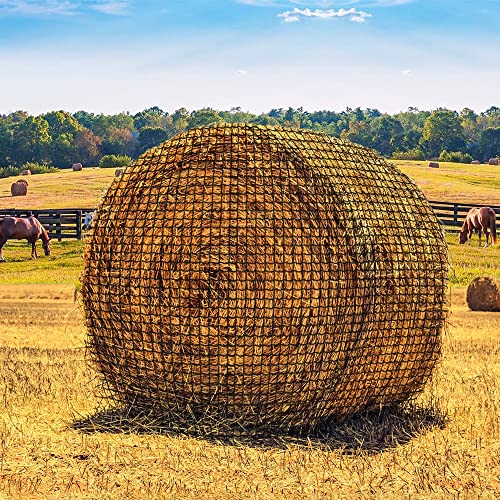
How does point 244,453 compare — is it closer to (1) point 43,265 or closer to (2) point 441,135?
(1) point 43,265

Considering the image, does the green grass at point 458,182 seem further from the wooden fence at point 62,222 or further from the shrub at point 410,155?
the wooden fence at point 62,222

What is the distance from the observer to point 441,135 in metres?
105

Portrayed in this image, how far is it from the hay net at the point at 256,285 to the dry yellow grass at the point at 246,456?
437mm

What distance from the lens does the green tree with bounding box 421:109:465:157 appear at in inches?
4104

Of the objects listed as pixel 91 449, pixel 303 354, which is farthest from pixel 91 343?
pixel 303 354

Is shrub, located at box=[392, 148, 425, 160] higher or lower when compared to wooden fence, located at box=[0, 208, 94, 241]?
higher

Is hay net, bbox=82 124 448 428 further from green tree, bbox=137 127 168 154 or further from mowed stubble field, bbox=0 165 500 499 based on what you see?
green tree, bbox=137 127 168 154

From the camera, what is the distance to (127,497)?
244 inches

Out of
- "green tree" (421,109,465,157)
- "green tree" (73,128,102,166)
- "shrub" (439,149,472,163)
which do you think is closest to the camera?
"shrub" (439,149,472,163)

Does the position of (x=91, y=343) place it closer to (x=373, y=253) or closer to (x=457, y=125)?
(x=373, y=253)

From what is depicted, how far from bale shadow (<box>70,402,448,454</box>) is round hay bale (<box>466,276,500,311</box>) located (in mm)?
11910

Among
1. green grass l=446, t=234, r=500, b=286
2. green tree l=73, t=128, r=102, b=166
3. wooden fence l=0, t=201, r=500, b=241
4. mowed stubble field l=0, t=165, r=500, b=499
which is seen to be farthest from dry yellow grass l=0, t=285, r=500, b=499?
green tree l=73, t=128, r=102, b=166

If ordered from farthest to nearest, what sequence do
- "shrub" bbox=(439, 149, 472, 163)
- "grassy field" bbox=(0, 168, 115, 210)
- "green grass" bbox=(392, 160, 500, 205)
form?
"shrub" bbox=(439, 149, 472, 163) → "grassy field" bbox=(0, 168, 115, 210) → "green grass" bbox=(392, 160, 500, 205)

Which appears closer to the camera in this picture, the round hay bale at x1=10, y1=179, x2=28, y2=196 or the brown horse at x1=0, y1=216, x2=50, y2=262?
the brown horse at x1=0, y1=216, x2=50, y2=262
